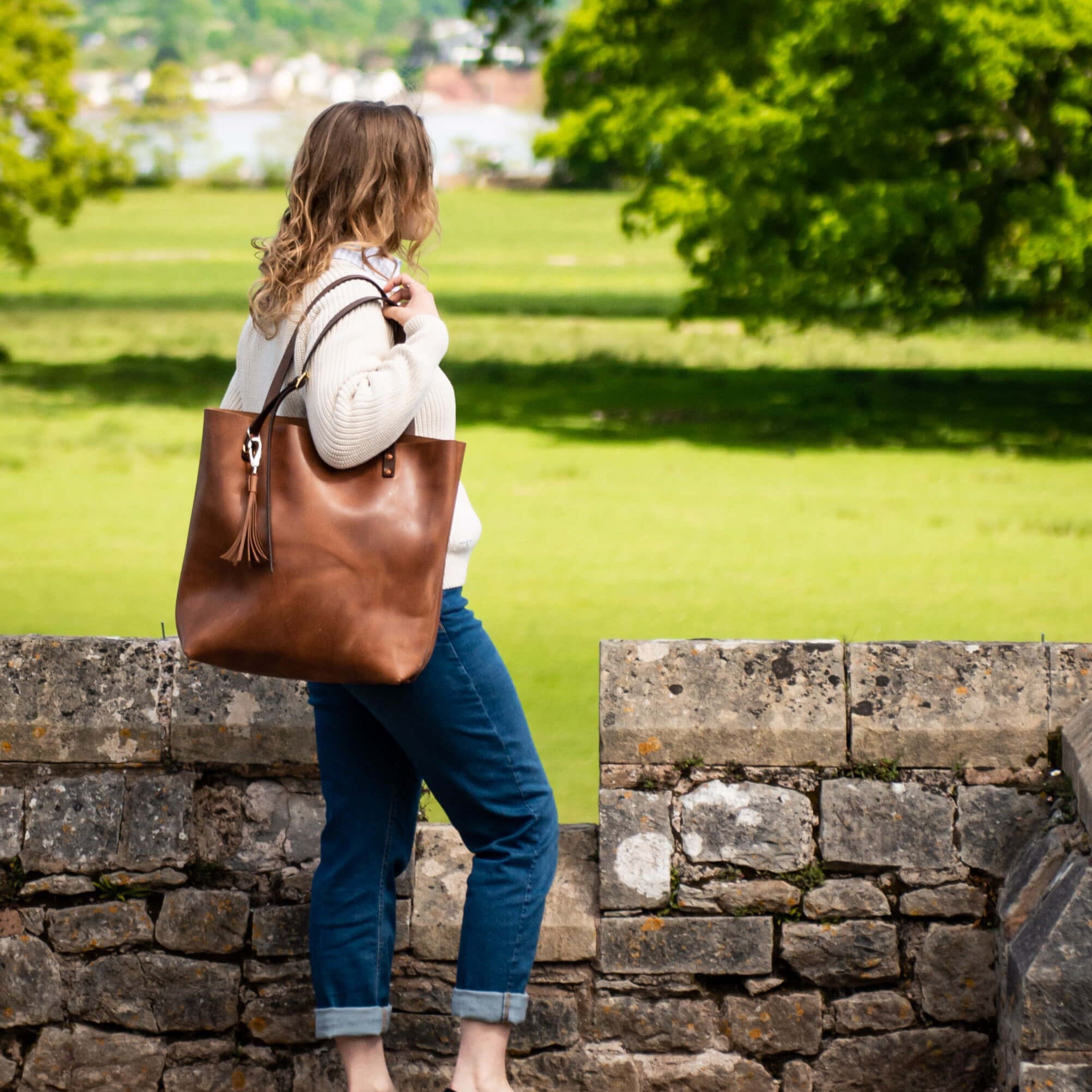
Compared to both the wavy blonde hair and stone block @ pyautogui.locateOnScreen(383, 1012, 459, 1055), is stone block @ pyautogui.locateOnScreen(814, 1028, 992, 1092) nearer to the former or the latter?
stone block @ pyautogui.locateOnScreen(383, 1012, 459, 1055)

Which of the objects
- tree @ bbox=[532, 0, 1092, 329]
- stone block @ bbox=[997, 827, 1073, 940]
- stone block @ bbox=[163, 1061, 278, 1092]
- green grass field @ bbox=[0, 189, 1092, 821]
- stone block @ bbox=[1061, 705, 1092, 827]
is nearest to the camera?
stone block @ bbox=[1061, 705, 1092, 827]

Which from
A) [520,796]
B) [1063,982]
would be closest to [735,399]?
[1063,982]

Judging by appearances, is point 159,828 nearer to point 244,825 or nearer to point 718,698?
point 244,825

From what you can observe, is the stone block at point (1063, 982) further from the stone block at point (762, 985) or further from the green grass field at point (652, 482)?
the green grass field at point (652, 482)

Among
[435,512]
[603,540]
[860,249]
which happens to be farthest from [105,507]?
[435,512]

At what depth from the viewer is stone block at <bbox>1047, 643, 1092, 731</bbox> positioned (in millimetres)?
3383

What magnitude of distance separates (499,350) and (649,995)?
80.2 feet

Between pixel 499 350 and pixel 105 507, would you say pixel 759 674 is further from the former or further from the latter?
pixel 499 350

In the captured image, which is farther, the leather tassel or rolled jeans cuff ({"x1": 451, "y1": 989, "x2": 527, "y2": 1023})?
rolled jeans cuff ({"x1": 451, "y1": 989, "x2": 527, "y2": 1023})

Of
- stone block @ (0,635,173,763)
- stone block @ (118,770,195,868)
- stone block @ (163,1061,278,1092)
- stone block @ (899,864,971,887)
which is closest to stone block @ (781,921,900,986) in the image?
stone block @ (899,864,971,887)

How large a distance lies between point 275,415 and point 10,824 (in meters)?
1.29

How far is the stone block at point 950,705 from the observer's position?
11.1 feet

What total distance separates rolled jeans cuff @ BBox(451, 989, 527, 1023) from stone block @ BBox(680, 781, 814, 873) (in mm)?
642

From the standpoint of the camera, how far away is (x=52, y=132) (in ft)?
A: 84.6
